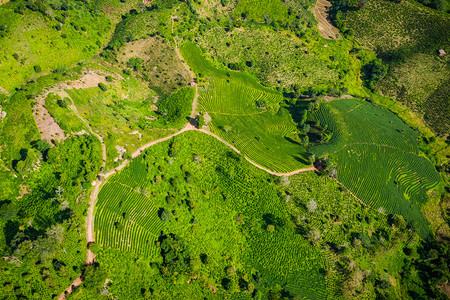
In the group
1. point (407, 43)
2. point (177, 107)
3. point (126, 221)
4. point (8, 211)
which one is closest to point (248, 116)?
point (177, 107)

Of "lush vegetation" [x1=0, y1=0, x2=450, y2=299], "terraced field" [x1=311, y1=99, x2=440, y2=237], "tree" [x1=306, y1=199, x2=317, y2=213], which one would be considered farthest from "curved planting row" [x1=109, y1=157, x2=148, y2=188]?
"terraced field" [x1=311, y1=99, x2=440, y2=237]

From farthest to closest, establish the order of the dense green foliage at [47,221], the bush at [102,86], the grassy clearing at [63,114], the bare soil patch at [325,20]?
1. the bare soil patch at [325,20]
2. the bush at [102,86]
3. the grassy clearing at [63,114]
4. the dense green foliage at [47,221]

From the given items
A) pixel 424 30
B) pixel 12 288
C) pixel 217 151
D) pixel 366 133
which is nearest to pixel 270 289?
pixel 217 151

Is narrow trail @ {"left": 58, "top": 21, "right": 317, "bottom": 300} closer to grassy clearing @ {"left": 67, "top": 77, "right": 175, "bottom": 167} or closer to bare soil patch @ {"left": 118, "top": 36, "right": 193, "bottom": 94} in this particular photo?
grassy clearing @ {"left": 67, "top": 77, "right": 175, "bottom": 167}

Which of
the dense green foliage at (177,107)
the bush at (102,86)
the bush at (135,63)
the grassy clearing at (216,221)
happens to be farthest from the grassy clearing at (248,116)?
the bush at (102,86)

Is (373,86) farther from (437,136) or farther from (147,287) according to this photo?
(147,287)

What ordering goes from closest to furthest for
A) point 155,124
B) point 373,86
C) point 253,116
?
point 155,124, point 253,116, point 373,86

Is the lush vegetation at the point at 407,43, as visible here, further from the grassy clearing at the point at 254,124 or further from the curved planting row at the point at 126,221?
the curved planting row at the point at 126,221
